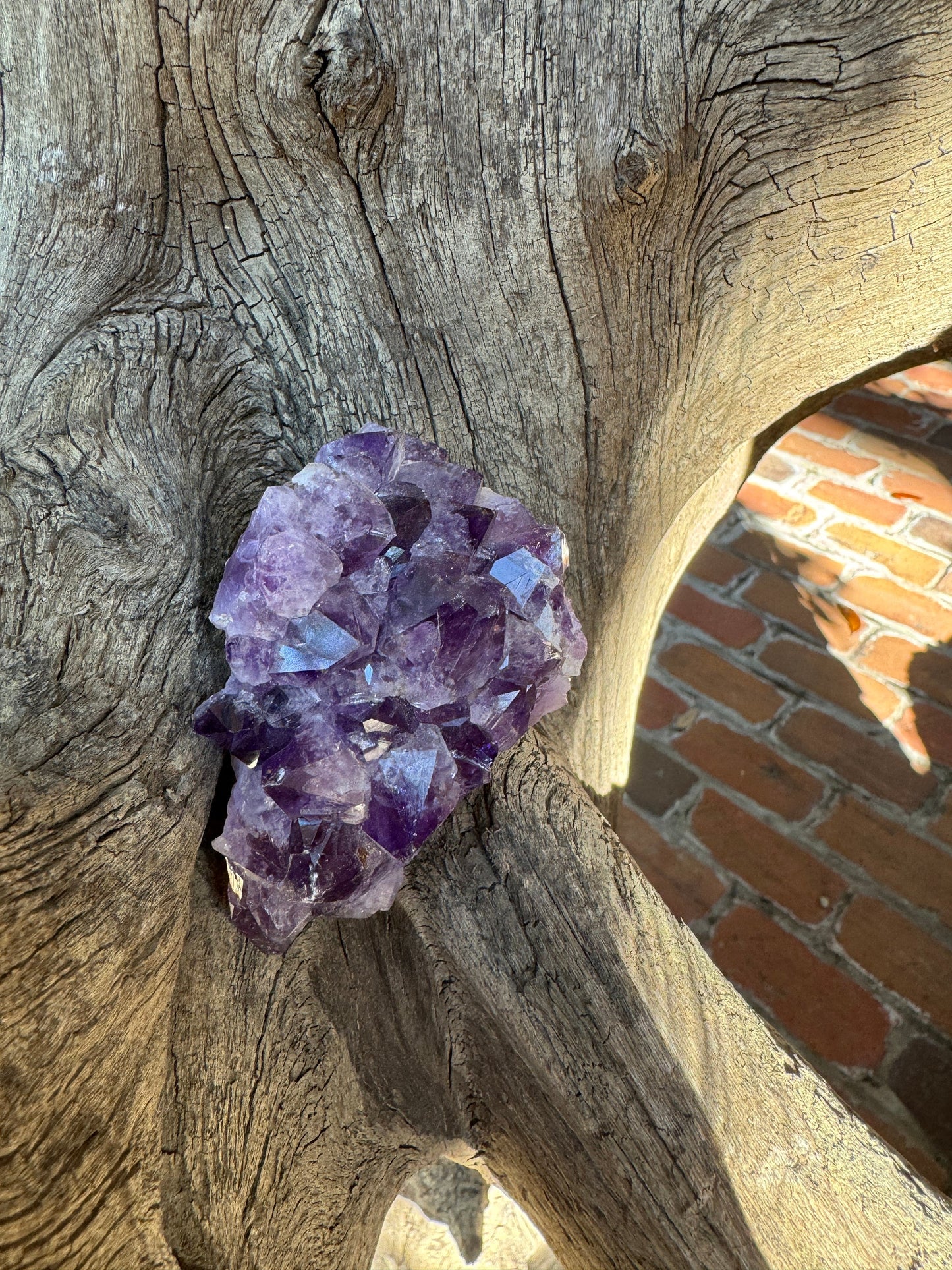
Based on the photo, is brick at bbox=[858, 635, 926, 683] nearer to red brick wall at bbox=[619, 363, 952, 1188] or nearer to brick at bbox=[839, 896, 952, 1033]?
red brick wall at bbox=[619, 363, 952, 1188]

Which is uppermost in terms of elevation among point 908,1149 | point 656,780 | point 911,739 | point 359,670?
point 359,670

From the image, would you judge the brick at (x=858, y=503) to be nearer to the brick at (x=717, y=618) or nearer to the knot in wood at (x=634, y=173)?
the brick at (x=717, y=618)

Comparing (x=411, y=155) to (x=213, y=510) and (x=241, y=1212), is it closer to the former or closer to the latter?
(x=213, y=510)

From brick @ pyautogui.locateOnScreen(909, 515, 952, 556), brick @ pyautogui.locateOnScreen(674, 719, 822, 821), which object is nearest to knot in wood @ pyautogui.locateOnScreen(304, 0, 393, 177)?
brick @ pyautogui.locateOnScreen(674, 719, 822, 821)

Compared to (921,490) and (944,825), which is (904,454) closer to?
(921,490)

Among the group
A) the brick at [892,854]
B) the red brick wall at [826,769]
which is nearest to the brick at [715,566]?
the red brick wall at [826,769]

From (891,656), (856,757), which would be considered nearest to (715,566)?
(891,656)

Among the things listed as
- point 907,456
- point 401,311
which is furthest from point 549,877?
point 907,456
